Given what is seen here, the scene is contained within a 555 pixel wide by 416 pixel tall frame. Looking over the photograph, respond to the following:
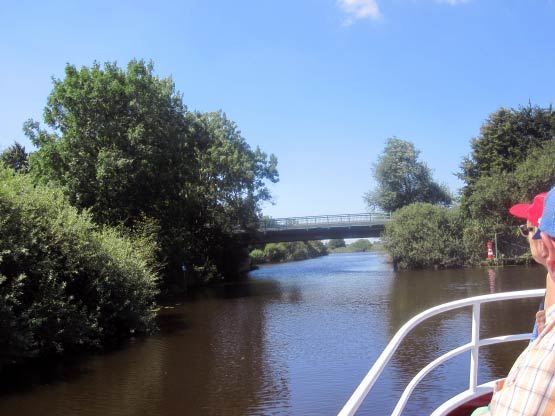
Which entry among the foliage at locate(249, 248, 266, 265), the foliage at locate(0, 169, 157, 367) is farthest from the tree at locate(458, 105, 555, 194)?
the foliage at locate(249, 248, 266, 265)

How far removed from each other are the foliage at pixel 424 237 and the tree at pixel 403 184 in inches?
552

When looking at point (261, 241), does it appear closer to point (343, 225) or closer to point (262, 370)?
point (343, 225)

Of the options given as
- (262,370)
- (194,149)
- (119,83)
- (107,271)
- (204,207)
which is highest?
(119,83)

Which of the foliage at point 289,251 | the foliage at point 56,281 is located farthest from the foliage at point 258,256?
the foliage at point 56,281

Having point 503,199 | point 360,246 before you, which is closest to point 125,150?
point 503,199

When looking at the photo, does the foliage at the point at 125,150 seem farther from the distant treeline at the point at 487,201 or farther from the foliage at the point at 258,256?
the foliage at the point at 258,256

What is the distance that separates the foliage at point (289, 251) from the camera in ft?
232

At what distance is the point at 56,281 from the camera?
499 inches

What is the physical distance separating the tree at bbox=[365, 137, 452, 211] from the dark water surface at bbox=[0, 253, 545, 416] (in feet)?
119

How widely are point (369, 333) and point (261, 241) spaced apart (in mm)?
30054

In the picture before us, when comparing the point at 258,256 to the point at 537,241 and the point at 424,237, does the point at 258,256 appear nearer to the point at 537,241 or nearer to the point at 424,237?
the point at 424,237

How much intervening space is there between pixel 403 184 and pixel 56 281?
46.6m

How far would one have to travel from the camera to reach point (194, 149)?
1188 inches

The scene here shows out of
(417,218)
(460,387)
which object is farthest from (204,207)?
(460,387)
